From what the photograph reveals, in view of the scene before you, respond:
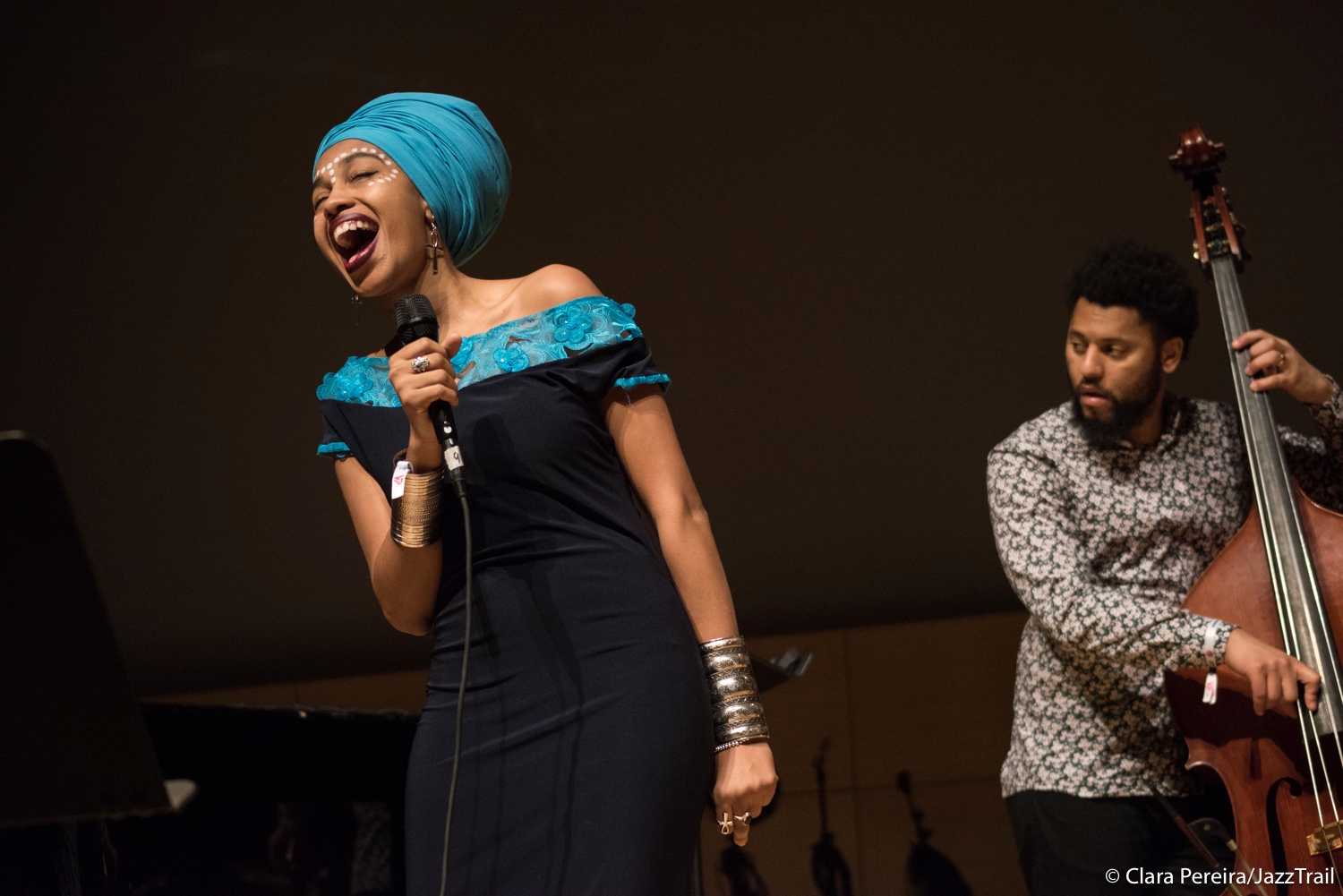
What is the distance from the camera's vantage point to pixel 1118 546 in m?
2.28

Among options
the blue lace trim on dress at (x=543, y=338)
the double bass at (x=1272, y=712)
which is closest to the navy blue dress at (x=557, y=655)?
the blue lace trim on dress at (x=543, y=338)

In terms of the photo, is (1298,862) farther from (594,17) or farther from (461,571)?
(594,17)

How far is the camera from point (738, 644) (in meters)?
1.33

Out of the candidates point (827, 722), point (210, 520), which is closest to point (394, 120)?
point (827, 722)

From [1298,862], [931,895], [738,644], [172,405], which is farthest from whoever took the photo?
[172,405]

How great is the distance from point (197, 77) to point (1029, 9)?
2.54 m

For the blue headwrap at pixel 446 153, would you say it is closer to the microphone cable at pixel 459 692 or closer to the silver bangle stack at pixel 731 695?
the microphone cable at pixel 459 692

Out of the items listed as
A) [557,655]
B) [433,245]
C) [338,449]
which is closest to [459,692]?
[557,655]

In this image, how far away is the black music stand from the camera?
1.09m

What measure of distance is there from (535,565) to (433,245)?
418mm

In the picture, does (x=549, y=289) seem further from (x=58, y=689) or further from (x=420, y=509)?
(x=58, y=689)

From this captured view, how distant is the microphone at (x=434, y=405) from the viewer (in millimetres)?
1219

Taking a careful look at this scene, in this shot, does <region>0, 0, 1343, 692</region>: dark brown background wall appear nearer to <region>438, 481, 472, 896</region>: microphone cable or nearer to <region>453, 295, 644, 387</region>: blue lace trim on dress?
<region>453, 295, 644, 387</region>: blue lace trim on dress

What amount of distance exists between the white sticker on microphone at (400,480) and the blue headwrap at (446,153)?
11.6 inches
